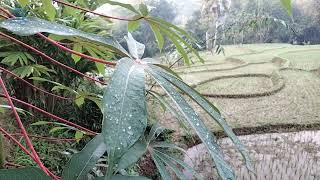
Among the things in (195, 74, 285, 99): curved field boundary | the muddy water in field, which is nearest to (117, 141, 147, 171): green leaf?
the muddy water in field

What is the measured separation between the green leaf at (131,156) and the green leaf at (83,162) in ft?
0.09

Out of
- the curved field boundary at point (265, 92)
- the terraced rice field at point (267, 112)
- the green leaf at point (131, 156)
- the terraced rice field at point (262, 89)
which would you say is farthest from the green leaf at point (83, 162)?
the curved field boundary at point (265, 92)

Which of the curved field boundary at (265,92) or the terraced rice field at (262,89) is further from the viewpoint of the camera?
the curved field boundary at (265,92)

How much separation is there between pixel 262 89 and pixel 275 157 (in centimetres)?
280

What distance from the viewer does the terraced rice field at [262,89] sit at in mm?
4707

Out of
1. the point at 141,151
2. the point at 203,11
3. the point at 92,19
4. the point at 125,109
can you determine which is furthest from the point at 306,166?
the point at 203,11

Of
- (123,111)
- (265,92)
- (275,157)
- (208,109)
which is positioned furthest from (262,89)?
(123,111)

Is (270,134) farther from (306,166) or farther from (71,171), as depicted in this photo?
(71,171)

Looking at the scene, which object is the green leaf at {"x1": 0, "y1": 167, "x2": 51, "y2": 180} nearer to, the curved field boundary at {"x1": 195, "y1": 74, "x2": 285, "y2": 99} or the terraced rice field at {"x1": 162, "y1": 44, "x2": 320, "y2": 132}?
the terraced rice field at {"x1": 162, "y1": 44, "x2": 320, "y2": 132}

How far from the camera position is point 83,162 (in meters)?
0.38

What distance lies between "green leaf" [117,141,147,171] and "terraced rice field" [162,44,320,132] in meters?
3.53

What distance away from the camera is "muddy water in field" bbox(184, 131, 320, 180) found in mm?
3291

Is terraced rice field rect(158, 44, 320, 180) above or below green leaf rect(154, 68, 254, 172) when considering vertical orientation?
below

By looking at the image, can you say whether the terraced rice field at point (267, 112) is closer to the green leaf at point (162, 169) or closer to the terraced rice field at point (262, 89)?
the terraced rice field at point (262, 89)
